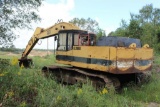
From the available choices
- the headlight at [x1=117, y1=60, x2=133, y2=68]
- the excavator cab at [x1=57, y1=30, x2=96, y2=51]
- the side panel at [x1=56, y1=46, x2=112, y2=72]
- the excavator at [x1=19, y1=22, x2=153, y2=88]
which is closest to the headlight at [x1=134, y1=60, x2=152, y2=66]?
the excavator at [x1=19, y1=22, x2=153, y2=88]

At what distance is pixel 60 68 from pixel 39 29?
3.30m

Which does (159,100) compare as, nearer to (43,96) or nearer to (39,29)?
(43,96)

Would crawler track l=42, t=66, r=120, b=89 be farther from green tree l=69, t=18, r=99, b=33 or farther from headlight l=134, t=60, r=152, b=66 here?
green tree l=69, t=18, r=99, b=33

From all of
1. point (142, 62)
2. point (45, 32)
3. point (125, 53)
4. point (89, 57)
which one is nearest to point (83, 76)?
point (89, 57)

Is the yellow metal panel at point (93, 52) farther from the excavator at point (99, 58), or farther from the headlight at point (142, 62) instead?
the headlight at point (142, 62)

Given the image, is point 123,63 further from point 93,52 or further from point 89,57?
point 89,57

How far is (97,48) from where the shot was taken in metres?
9.09

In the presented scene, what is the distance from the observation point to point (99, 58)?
9031mm

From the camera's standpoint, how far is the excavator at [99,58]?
869cm

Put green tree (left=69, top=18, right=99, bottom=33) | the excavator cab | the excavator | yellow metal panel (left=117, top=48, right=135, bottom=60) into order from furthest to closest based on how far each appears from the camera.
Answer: green tree (left=69, top=18, right=99, bottom=33), the excavator cab, the excavator, yellow metal panel (left=117, top=48, right=135, bottom=60)

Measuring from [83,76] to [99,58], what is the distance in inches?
52.6

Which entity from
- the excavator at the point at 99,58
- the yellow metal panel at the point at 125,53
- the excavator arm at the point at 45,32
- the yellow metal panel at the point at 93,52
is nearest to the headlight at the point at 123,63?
the excavator at the point at 99,58

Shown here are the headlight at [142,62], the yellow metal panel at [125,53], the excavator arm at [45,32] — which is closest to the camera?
the yellow metal panel at [125,53]

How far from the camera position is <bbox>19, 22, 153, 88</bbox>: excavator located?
869 cm
